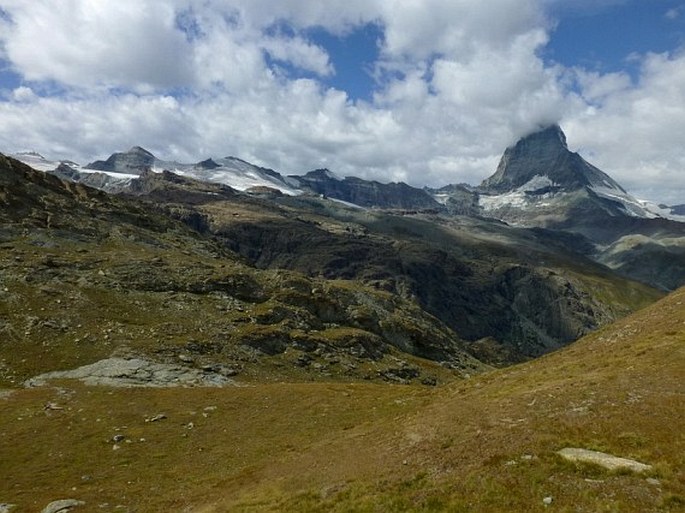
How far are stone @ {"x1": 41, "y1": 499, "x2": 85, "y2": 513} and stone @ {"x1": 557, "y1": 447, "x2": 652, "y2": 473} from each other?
92.2ft

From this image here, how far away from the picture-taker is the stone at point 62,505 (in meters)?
33.0

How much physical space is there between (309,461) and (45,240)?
347ft

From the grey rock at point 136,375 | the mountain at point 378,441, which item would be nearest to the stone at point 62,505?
the mountain at point 378,441

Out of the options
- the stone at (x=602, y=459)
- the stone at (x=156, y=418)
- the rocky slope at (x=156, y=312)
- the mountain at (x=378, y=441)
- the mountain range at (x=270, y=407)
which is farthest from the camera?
the rocky slope at (x=156, y=312)

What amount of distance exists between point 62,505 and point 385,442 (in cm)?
1990

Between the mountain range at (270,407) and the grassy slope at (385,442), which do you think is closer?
the grassy slope at (385,442)

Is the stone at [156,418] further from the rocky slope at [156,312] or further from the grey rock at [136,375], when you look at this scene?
the rocky slope at [156,312]

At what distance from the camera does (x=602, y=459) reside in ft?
79.9

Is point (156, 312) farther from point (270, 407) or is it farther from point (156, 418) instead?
point (270, 407)

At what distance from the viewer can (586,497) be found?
21234 mm

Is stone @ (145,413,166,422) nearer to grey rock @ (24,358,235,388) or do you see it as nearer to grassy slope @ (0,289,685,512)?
grassy slope @ (0,289,685,512)

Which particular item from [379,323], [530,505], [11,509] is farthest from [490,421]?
[379,323]

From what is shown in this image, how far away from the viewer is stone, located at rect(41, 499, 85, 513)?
3300cm

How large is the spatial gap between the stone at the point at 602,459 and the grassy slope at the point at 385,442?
1.59ft
